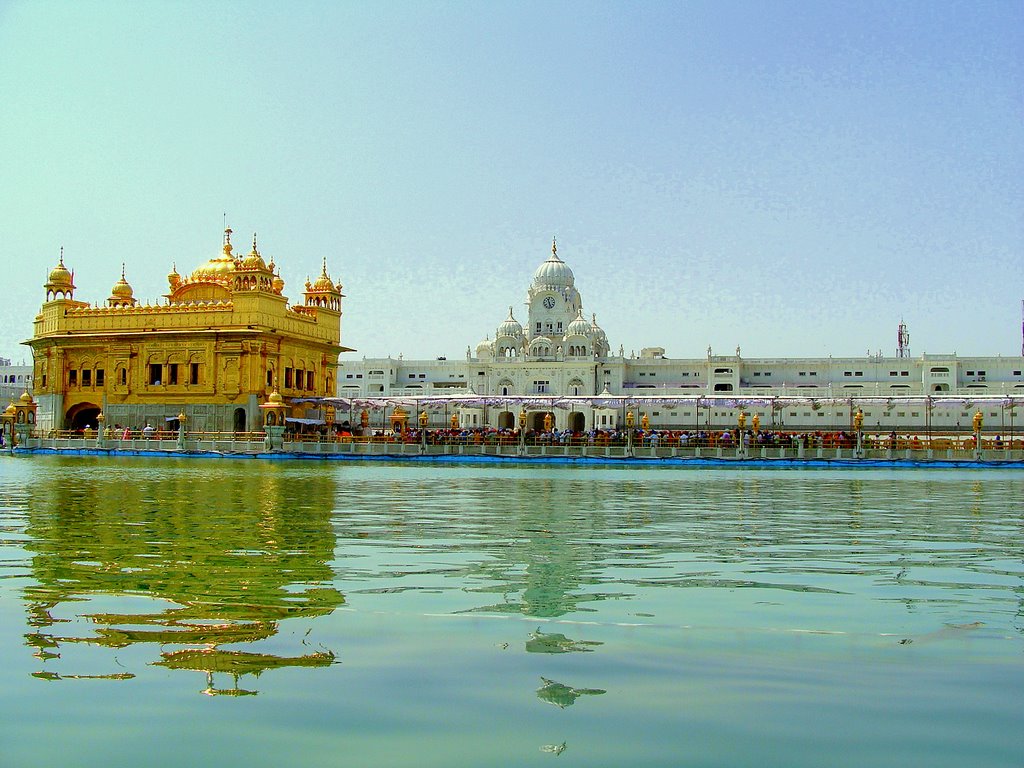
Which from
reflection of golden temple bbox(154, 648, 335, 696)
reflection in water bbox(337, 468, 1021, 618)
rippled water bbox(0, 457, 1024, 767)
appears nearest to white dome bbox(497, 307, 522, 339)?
reflection in water bbox(337, 468, 1021, 618)

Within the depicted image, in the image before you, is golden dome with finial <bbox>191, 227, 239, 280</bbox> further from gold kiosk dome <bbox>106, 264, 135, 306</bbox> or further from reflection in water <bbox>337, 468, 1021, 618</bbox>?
reflection in water <bbox>337, 468, 1021, 618</bbox>

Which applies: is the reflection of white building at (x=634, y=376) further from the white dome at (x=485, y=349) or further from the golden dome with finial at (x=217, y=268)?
the golden dome with finial at (x=217, y=268)

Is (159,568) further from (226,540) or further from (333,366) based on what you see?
(333,366)

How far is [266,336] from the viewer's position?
51094 mm

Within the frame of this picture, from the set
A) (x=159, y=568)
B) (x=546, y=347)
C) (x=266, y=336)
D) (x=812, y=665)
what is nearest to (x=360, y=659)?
→ (x=812, y=665)

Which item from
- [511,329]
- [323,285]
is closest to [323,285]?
[323,285]

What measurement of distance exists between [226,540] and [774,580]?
5.94 meters

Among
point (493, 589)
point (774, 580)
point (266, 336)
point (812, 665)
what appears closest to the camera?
point (812, 665)

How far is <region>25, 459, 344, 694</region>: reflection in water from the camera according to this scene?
6.18m

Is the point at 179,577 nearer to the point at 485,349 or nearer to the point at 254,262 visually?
the point at 254,262

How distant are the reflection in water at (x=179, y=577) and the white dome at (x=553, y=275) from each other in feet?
263

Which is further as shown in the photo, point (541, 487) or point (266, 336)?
point (266, 336)

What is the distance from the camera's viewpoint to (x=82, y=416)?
55.4 meters

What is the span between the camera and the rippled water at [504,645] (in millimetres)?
4641
